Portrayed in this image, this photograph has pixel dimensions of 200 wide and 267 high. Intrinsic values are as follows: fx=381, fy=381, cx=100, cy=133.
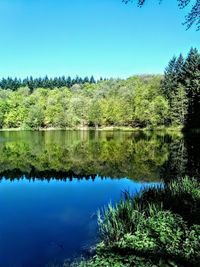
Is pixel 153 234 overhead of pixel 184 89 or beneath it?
beneath

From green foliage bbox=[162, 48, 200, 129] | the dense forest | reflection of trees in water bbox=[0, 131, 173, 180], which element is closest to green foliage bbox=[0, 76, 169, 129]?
the dense forest

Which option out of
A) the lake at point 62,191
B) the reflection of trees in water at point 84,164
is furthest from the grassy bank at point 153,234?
the reflection of trees in water at point 84,164

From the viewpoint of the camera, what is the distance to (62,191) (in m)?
23.0

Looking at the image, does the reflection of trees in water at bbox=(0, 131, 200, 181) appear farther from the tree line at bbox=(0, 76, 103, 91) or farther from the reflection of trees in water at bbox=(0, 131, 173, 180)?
the tree line at bbox=(0, 76, 103, 91)

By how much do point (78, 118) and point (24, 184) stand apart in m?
92.2

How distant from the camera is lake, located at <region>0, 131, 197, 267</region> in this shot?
1295cm

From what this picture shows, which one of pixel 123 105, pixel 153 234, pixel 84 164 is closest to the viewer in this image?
Result: pixel 153 234

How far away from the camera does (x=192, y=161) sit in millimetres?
31906

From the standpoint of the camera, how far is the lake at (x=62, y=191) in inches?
510

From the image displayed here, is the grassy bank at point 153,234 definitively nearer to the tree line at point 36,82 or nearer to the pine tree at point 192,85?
the pine tree at point 192,85

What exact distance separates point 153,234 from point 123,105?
95903mm

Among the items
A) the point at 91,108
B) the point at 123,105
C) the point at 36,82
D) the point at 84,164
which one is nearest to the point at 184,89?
the point at 123,105

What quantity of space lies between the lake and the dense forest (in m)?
44.1

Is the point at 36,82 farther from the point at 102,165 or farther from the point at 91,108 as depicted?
the point at 102,165
